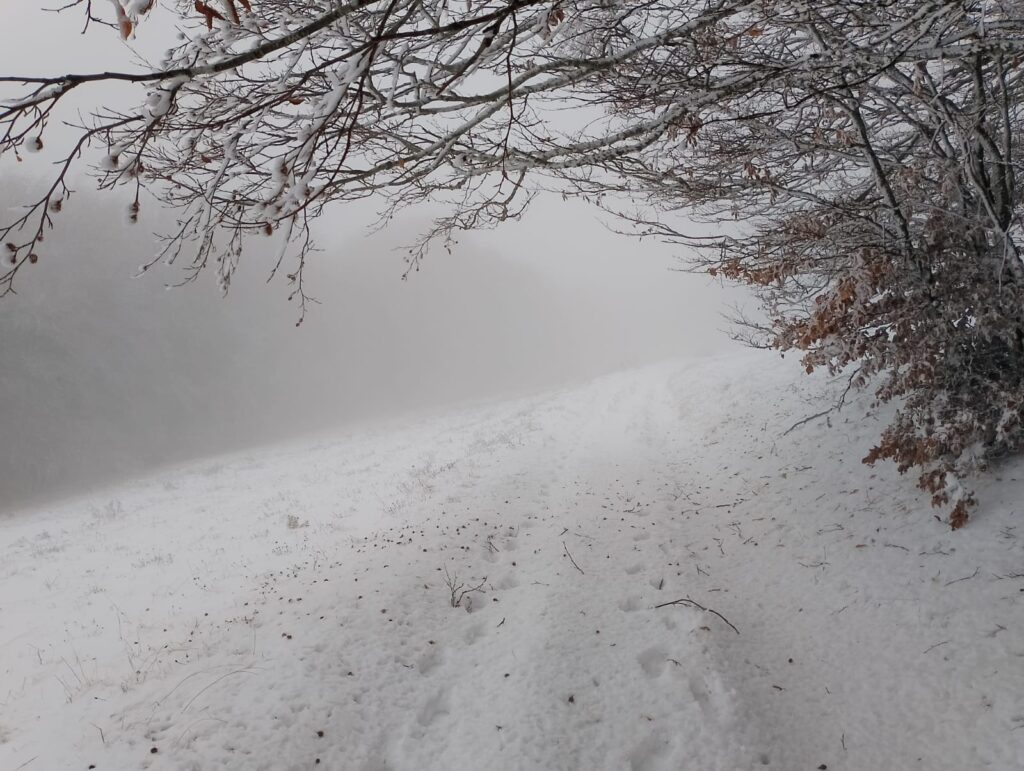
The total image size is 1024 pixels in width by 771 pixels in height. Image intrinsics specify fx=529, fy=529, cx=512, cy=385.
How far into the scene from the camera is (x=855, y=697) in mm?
3566

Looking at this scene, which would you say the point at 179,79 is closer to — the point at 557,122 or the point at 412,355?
the point at 557,122

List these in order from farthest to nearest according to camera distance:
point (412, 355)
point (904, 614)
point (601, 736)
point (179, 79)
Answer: point (412, 355) → point (904, 614) → point (601, 736) → point (179, 79)

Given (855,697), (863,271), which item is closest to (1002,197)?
(863,271)

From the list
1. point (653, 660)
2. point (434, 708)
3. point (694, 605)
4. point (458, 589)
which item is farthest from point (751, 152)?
point (434, 708)

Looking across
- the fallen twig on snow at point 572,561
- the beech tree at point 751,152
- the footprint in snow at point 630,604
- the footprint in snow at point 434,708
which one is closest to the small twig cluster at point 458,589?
the fallen twig on snow at point 572,561

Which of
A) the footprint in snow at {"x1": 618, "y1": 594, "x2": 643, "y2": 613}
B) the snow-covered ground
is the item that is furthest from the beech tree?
the footprint in snow at {"x1": 618, "y1": 594, "x2": 643, "y2": 613}

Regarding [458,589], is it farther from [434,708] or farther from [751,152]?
[751,152]

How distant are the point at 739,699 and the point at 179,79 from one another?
4.55 meters

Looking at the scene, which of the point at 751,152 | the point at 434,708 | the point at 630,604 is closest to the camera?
the point at 434,708

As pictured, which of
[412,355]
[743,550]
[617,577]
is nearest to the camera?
[617,577]

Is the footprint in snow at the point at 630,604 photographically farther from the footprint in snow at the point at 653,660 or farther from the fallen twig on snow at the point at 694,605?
the footprint in snow at the point at 653,660

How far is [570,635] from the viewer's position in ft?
14.1

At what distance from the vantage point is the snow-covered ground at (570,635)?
331 cm

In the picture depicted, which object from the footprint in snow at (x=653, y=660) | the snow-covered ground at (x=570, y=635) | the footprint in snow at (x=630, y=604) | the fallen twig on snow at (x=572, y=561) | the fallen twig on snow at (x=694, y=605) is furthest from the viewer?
the fallen twig on snow at (x=572, y=561)
